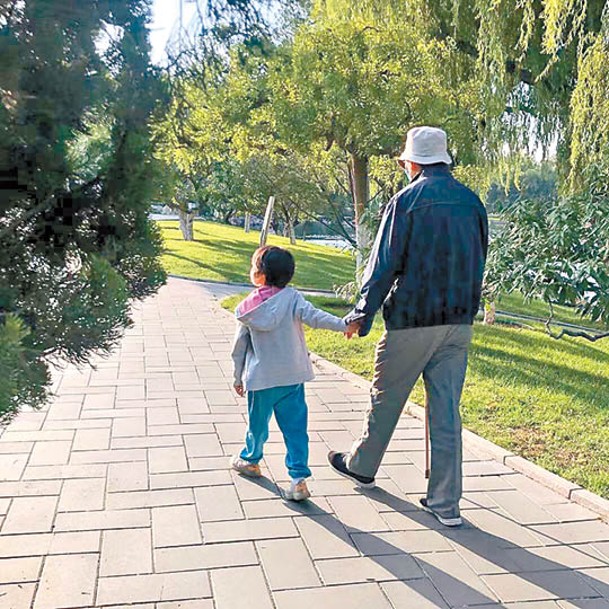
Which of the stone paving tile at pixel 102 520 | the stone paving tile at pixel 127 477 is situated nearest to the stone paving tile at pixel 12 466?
the stone paving tile at pixel 127 477

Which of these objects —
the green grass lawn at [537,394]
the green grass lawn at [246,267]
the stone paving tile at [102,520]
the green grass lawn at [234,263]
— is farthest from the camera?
the green grass lawn at [234,263]

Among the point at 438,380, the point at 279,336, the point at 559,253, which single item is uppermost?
the point at 559,253

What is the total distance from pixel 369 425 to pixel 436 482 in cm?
46

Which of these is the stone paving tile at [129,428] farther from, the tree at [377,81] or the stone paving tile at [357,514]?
the tree at [377,81]

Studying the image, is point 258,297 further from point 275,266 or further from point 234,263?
point 234,263

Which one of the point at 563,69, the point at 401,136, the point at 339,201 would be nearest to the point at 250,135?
the point at 401,136

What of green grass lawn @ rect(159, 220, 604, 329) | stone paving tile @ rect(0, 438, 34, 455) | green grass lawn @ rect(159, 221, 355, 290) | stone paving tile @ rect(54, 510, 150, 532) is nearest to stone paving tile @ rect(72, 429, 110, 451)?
stone paving tile @ rect(0, 438, 34, 455)

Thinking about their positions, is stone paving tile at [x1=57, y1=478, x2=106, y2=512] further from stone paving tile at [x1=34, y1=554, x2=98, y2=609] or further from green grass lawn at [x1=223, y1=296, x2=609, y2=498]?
green grass lawn at [x1=223, y1=296, x2=609, y2=498]

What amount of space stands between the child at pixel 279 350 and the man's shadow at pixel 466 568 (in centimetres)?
42

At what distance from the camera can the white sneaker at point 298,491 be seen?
11.7ft

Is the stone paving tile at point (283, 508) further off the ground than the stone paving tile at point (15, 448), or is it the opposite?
the stone paving tile at point (283, 508)

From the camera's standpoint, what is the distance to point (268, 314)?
11.5ft

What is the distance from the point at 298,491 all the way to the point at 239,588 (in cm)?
84

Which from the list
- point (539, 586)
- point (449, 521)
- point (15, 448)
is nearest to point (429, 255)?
point (449, 521)
